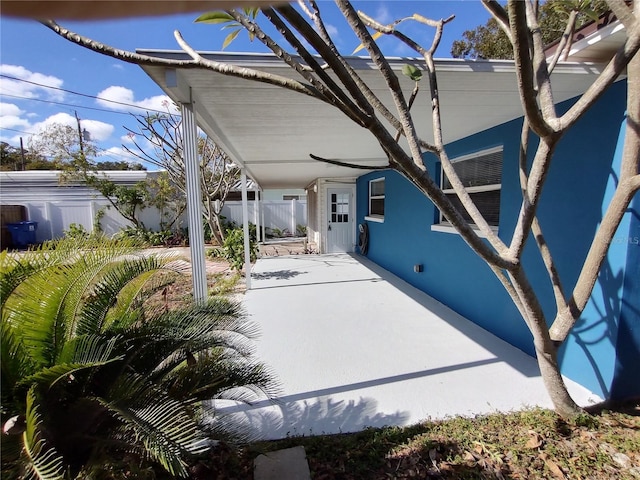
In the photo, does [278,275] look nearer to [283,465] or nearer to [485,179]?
[485,179]

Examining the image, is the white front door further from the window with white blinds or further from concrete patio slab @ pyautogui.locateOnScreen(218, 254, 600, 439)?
the window with white blinds

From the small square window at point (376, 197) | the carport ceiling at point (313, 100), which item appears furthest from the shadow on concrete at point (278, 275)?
the carport ceiling at point (313, 100)

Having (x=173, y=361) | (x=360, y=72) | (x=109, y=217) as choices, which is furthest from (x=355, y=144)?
(x=109, y=217)

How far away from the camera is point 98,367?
1699mm

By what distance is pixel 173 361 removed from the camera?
1997 mm

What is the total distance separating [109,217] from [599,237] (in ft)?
58.3

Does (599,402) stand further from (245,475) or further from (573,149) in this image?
(245,475)

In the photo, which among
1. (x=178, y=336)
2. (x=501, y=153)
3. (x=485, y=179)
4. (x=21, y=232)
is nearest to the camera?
(x=178, y=336)

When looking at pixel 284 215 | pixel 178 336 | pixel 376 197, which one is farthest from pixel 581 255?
pixel 284 215

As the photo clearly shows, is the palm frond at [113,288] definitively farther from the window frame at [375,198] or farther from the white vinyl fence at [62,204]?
the white vinyl fence at [62,204]

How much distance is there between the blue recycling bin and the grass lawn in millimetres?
17066

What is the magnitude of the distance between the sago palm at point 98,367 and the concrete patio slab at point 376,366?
0.84 meters

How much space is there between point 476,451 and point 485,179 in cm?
350

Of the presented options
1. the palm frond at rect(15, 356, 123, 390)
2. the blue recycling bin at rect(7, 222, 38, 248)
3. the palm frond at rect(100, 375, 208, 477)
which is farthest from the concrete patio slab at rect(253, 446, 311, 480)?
the blue recycling bin at rect(7, 222, 38, 248)
